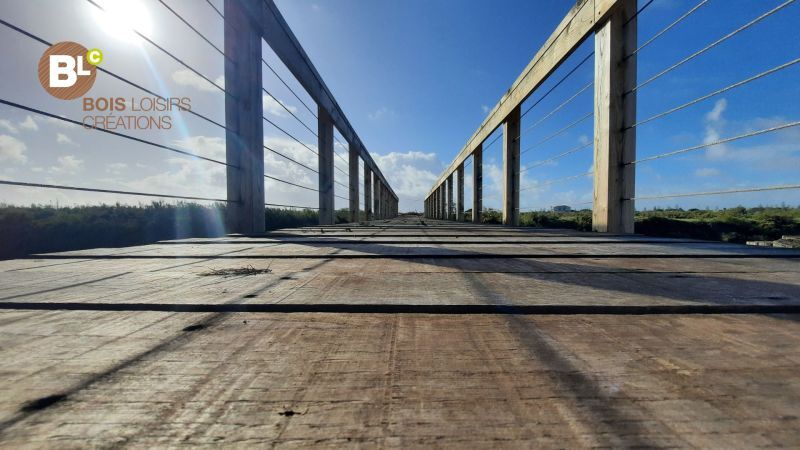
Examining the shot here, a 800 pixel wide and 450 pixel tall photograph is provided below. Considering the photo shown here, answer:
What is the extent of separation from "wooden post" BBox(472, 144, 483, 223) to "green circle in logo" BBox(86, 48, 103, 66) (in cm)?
879

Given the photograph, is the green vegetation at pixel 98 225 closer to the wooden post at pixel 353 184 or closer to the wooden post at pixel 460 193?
the wooden post at pixel 353 184

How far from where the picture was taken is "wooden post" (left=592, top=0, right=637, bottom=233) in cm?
374

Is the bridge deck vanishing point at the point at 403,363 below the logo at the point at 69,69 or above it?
below

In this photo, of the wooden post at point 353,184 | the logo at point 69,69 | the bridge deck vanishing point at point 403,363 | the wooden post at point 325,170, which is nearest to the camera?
the bridge deck vanishing point at point 403,363

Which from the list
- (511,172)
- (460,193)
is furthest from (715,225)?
(460,193)

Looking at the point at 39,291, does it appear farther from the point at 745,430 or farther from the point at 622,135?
the point at 622,135

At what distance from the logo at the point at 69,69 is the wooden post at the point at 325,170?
498cm

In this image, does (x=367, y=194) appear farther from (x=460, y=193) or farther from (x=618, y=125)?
(x=618, y=125)

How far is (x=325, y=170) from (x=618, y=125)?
594 cm

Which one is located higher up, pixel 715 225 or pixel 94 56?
Answer: pixel 94 56

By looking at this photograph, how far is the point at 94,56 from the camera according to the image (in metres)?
2.79

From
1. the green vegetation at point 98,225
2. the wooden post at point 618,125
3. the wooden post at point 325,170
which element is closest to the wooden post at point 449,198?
the wooden post at point 325,170

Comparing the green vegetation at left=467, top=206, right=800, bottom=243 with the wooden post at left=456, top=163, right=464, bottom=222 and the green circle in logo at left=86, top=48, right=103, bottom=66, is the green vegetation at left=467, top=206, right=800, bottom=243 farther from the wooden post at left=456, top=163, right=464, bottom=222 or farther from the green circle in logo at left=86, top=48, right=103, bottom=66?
the green circle in logo at left=86, top=48, right=103, bottom=66

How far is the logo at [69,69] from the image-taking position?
271 centimetres
